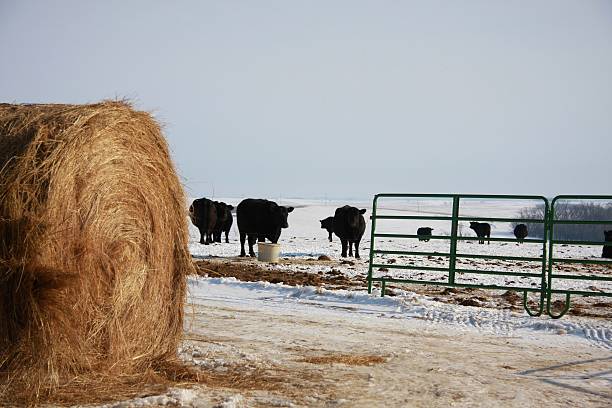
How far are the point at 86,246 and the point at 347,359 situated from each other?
108 inches

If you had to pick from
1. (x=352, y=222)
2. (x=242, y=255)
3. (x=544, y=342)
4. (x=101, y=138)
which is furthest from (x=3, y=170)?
(x=352, y=222)

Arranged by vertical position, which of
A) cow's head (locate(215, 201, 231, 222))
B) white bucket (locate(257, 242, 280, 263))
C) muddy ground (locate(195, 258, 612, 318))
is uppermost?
cow's head (locate(215, 201, 231, 222))

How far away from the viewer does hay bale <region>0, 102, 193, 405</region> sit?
15.4 feet

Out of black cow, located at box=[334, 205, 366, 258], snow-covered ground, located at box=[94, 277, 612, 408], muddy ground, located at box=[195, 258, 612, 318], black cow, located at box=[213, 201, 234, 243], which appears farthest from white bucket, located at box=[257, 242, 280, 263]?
black cow, located at box=[213, 201, 234, 243]

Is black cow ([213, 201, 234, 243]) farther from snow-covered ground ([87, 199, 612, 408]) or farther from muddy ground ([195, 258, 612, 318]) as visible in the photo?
snow-covered ground ([87, 199, 612, 408])

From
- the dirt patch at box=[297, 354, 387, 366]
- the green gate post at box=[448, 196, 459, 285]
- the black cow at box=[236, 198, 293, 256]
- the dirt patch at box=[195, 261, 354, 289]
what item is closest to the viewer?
the dirt patch at box=[297, 354, 387, 366]

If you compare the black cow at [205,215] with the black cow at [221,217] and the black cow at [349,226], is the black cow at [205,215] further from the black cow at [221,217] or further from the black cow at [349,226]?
the black cow at [349,226]

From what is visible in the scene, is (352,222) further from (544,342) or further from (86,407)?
(86,407)

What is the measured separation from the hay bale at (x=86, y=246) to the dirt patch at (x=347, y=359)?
1.29 meters

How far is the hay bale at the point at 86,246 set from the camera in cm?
470

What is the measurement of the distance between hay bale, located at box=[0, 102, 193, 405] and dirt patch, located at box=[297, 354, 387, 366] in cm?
129

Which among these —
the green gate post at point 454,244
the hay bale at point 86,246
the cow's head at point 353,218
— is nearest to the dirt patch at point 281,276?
the green gate post at point 454,244

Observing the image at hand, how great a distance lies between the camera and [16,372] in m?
4.73

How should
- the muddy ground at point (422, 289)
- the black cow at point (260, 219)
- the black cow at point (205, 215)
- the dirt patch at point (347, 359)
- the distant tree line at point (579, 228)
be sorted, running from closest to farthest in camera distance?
the dirt patch at point (347, 359) → the muddy ground at point (422, 289) → the black cow at point (260, 219) → the black cow at point (205, 215) → the distant tree line at point (579, 228)
